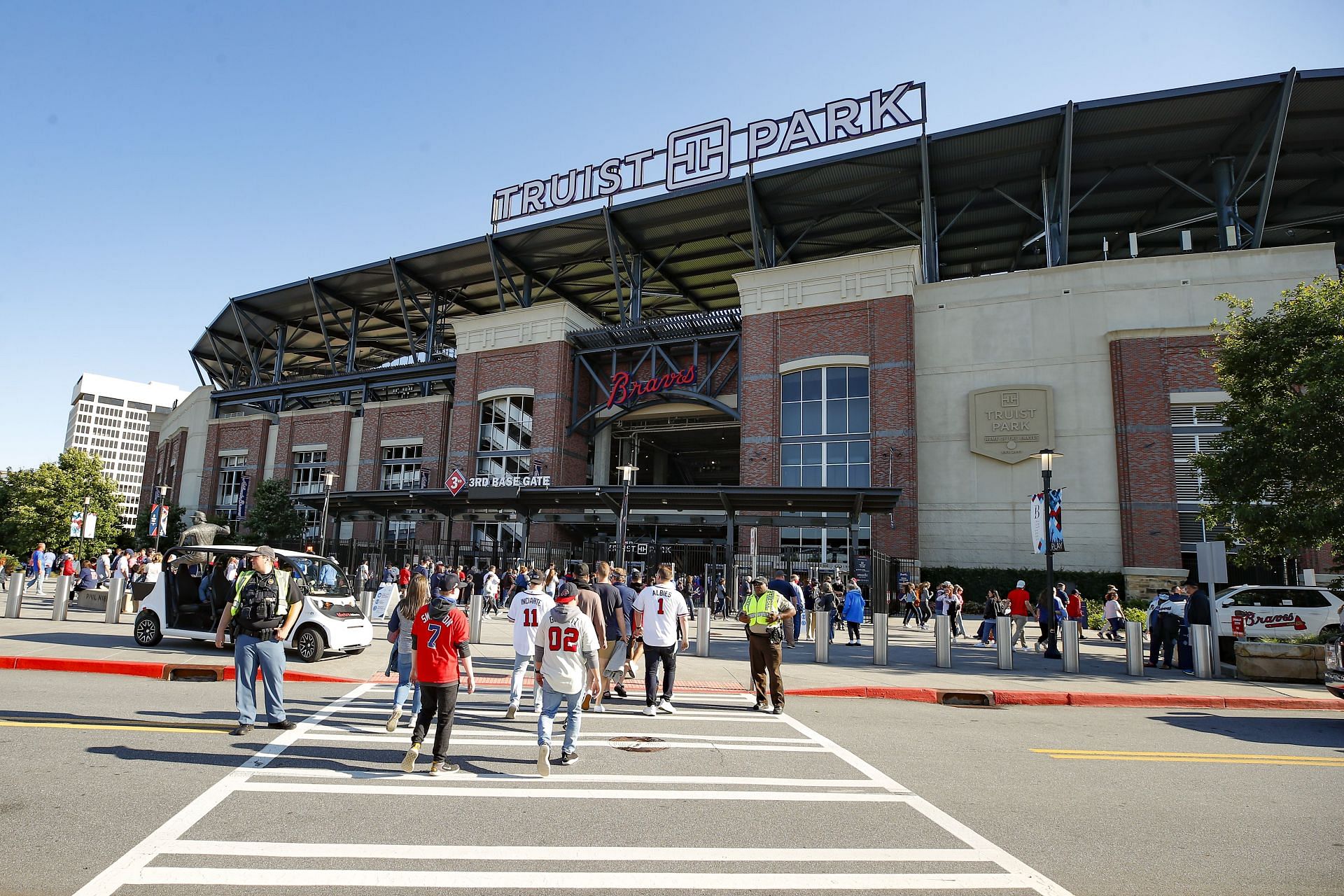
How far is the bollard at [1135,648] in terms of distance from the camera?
14406 millimetres

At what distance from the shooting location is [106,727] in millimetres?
7664

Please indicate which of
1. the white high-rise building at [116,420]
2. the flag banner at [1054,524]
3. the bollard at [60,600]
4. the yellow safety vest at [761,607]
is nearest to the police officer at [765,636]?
the yellow safety vest at [761,607]

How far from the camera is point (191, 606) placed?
45.5 feet

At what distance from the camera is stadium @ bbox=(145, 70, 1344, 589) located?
28.3 meters

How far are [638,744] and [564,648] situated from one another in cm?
176

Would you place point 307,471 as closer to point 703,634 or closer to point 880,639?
point 703,634

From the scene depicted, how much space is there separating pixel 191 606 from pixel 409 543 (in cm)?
2432

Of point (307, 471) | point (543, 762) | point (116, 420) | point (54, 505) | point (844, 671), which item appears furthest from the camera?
point (116, 420)

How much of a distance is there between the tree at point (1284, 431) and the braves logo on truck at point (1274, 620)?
146 cm

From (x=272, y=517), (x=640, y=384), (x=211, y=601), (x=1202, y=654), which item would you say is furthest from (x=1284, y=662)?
(x=272, y=517)

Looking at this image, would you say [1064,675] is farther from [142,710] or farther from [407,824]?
[142,710]

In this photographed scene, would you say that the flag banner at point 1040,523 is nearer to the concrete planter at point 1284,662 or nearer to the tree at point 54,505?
the concrete planter at point 1284,662

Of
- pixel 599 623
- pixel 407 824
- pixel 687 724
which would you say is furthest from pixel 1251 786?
pixel 407 824

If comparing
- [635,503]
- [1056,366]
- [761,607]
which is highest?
[1056,366]
